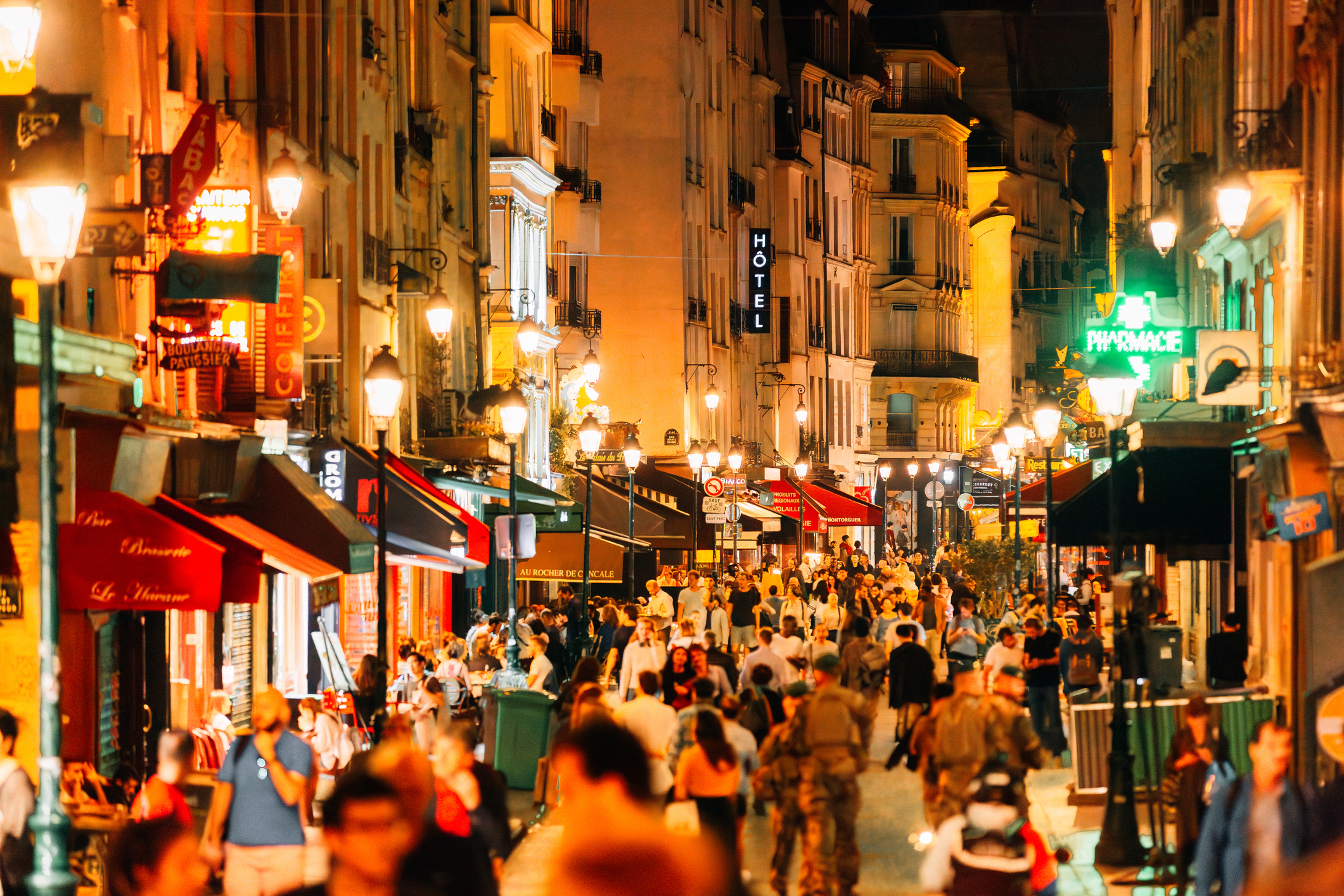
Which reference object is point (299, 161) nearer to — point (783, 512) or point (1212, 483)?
point (1212, 483)

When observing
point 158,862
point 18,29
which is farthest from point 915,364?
point 158,862

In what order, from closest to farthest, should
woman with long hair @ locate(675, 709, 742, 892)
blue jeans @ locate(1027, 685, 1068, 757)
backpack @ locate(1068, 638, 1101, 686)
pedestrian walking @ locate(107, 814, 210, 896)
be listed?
pedestrian walking @ locate(107, 814, 210, 896) → woman with long hair @ locate(675, 709, 742, 892) → blue jeans @ locate(1027, 685, 1068, 757) → backpack @ locate(1068, 638, 1101, 686)

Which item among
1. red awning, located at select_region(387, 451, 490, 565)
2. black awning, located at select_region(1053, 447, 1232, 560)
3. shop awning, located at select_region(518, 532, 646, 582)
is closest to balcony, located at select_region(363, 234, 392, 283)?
red awning, located at select_region(387, 451, 490, 565)

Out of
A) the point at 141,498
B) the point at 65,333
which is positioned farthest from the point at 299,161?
the point at 65,333

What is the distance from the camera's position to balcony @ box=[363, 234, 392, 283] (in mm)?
28656

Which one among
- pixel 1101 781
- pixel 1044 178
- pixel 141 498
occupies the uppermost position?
pixel 1044 178

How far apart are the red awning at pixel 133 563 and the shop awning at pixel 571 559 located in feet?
71.7

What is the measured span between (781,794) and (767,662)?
19.0ft

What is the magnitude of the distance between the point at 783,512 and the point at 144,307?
Result: 1334 inches

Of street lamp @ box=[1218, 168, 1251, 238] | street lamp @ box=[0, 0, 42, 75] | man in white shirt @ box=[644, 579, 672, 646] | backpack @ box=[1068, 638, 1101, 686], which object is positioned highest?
street lamp @ box=[1218, 168, 1251, 238]

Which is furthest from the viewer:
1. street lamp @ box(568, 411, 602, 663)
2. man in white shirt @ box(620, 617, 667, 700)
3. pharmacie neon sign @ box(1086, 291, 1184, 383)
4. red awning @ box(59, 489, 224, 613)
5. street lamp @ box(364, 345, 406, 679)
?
street lamp @ box(568, 411, 602, 663)

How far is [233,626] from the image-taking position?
21.8 metres

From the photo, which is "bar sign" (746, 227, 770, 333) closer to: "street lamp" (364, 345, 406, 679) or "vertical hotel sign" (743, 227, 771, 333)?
"vertical hotel sign" (743, 227, 771, 333)

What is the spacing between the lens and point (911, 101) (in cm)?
8719
